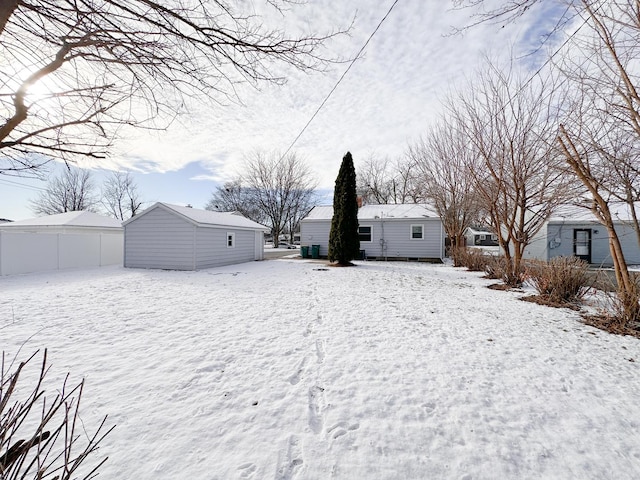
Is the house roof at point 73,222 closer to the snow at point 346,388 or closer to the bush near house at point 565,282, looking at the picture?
the snow at point 346,388

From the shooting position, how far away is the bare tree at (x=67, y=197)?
104 ft

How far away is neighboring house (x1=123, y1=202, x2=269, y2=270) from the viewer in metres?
12.3

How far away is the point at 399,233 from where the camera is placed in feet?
58.9

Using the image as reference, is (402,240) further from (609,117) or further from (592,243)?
(609,117)

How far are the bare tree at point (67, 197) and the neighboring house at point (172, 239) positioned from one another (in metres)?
25.8

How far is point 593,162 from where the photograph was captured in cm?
510

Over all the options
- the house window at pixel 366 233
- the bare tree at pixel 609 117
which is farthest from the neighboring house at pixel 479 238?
the bare tree at pixel 609 117

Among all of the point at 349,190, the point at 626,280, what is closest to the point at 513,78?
the point at 626,280

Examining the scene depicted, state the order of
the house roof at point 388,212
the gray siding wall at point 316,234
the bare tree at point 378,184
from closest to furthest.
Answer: the house roof at point 388,212 < the gray siding wall at point 316,234 < the bare tree at point 378,184

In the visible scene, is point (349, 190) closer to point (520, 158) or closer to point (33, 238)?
point (520, 158)

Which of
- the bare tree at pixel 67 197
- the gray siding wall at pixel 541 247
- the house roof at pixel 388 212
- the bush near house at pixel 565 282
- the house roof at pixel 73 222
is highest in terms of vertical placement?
the bare tree at pixel 67 197

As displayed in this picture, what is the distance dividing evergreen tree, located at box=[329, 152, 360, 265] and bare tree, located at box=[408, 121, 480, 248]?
375cm

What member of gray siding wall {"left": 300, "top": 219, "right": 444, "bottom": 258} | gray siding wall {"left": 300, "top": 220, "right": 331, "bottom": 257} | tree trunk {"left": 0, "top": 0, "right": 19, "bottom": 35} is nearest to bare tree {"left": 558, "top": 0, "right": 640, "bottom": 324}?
tree trunk {"left": 0, "top": 0, "right": 19, "bottom": 35}

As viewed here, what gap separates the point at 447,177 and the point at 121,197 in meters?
38.8
